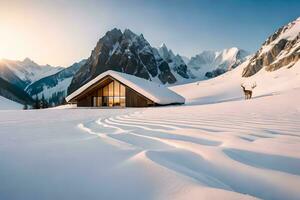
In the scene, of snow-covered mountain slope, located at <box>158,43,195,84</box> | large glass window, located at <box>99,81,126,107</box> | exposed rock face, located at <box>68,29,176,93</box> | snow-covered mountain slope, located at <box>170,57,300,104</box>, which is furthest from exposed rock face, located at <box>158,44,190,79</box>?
large glass window, located at <box>99,81,126,107</box>

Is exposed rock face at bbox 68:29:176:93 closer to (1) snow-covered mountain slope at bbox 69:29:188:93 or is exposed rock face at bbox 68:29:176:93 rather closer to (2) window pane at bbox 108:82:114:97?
(1) snow-covered mountain slope at bbox 69:29:188:93

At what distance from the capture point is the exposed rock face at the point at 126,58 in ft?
429

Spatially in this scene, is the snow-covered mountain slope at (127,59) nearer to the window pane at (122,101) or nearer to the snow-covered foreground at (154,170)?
the window pane at (122,101)

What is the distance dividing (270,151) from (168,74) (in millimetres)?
132689

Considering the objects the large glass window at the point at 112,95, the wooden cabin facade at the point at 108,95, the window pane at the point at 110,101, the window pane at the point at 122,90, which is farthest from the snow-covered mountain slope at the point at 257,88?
the window pane at the point at 110,101

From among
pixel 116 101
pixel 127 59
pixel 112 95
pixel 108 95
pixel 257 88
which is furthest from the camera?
pixel 127 59

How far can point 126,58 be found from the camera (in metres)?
131

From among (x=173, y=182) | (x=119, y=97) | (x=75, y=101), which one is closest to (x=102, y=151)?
(x=173, y=182)

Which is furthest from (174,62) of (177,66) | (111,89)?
(111,89)

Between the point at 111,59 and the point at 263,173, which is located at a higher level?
the point at 111,59

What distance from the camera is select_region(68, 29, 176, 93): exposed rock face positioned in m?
131

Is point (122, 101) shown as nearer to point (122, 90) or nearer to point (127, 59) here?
point (122, 90)

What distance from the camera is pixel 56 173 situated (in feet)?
6.43

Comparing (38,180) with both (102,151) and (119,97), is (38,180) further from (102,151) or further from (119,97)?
(119,97)
